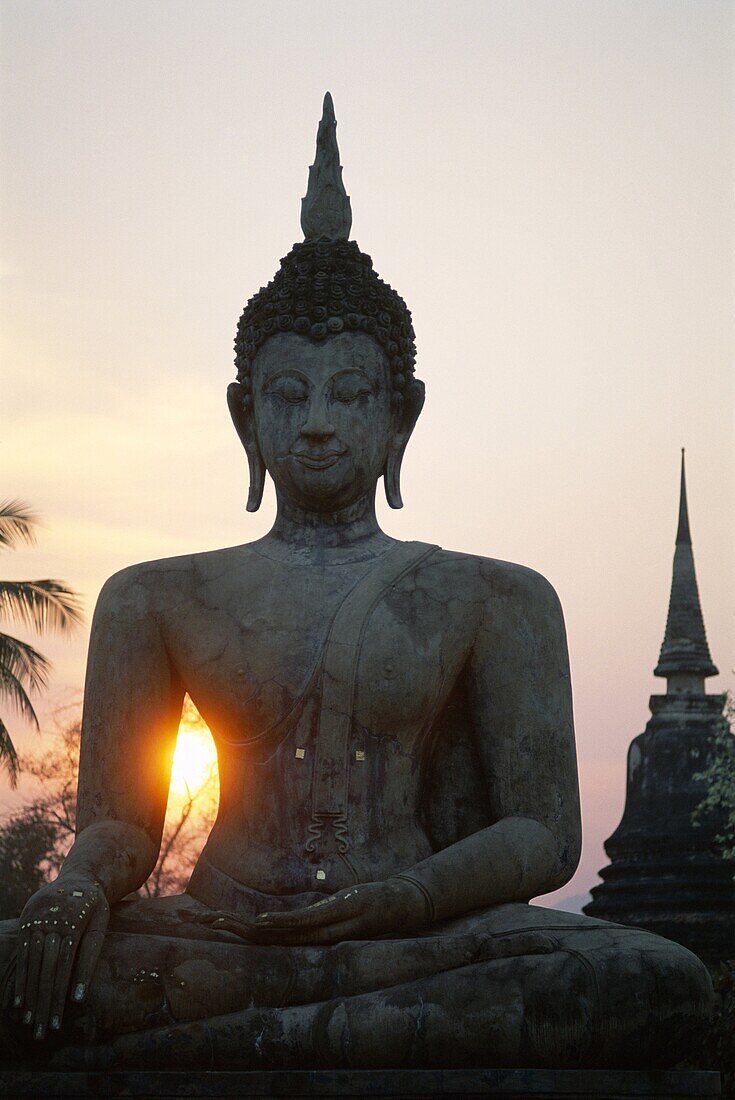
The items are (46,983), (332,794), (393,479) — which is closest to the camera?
(46,983)

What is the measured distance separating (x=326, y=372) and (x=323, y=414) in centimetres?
21

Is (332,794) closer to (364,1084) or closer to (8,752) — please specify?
(364,1084)

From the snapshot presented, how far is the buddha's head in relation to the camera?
8.42 meters

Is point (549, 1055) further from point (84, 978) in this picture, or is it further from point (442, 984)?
point (84, 978)

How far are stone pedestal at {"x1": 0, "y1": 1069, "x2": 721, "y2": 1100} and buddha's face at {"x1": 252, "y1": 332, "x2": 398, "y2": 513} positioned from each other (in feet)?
8.98

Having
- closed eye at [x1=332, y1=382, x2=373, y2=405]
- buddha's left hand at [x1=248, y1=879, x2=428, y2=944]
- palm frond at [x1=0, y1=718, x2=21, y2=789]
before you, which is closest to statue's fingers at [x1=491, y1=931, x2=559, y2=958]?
buddha's left hand at [x1=248, y1=879, x2=428, y2=944]

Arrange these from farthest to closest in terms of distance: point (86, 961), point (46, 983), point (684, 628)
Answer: point (684, 628) < point (86, 961) < point (46, 983)

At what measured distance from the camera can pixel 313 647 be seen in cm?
804

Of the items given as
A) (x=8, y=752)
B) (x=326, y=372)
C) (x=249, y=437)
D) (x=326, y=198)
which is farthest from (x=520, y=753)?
(x=8, y=752)

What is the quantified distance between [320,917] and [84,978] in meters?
0.93

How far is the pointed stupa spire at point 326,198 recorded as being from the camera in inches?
346

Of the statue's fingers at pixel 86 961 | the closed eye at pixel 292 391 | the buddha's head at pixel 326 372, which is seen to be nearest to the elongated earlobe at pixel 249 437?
the buddha's head at pixel 326 372

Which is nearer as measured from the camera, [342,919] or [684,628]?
[342,919]

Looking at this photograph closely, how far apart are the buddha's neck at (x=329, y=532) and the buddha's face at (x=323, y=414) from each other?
0.06m
